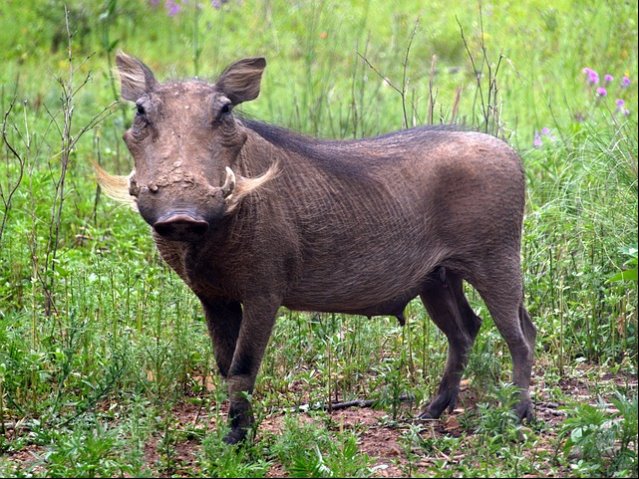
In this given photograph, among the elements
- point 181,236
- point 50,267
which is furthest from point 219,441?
point 50,267

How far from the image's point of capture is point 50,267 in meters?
4.97

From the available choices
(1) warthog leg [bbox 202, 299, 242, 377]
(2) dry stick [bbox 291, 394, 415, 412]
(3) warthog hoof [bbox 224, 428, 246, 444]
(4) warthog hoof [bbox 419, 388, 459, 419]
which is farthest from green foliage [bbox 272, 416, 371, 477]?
(4) warthog hoof [bbox 419, 388, 459, 419]

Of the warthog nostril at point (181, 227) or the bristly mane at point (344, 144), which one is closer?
the warthog nostril at point (181, 227)

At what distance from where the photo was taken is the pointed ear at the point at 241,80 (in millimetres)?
3934

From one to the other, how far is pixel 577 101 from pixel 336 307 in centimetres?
441

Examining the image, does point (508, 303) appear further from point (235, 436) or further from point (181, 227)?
point (181, 227)

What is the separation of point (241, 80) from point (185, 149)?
0.48 meters

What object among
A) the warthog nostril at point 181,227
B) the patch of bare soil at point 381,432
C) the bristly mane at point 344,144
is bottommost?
the patch of bare soil at point 381,432

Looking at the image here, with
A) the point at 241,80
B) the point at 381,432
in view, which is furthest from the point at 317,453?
the point at 241,80

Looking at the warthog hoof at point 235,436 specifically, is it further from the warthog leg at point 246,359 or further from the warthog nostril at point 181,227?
the warthog nostril at point 181,227

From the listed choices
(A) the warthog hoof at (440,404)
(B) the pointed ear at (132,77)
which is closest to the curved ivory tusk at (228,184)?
(B) the pointed ear at (132,77)

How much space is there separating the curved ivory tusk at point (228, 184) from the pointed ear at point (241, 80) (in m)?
0.37

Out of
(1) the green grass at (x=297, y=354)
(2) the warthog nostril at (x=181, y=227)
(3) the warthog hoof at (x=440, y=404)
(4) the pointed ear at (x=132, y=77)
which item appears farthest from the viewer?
(3) the warthog hoof at (x=440, y=404)

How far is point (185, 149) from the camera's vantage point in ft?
11.8
